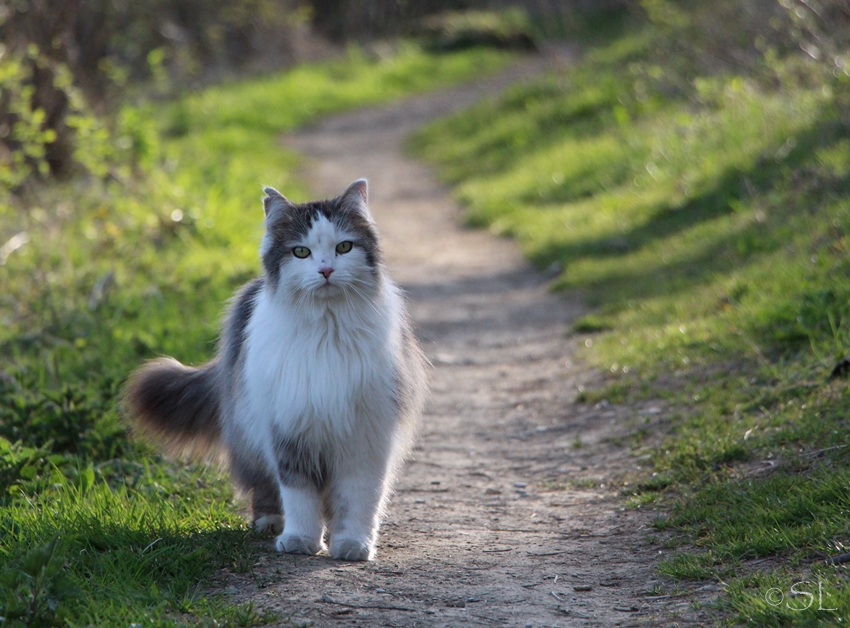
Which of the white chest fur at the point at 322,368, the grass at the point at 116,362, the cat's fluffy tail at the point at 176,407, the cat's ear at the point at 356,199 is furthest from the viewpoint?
the cat's fluffy tail at the point at 176,407

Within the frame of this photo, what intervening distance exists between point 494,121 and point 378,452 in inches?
445

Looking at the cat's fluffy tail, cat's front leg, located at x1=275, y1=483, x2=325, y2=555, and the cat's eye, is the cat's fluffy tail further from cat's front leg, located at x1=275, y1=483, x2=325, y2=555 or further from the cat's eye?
the cat's eye

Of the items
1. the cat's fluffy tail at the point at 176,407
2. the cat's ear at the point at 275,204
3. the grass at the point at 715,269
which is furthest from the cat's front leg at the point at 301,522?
the grass at the point at 715,269

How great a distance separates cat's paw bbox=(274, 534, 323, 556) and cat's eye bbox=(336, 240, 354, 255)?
1057 mm

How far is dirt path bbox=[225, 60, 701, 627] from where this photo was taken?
295cm

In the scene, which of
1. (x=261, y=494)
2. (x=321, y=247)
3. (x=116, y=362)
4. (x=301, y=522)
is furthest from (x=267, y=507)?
(x=116, y=362)

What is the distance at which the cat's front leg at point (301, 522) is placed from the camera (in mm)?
3385

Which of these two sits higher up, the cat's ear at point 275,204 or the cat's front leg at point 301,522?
the cat's ear at point 275,204

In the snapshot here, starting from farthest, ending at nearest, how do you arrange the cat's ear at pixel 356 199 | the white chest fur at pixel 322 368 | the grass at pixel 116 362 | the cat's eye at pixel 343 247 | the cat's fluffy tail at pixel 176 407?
the cat's fluffy tail at pixel 176 407 < the cat's ear at pixel 356 199 < the cat's eye at pixel 343 247 < the white chest fur at pixel 322 368 < the grass at pixel 116 362

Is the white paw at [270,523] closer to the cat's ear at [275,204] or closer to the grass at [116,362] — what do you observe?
the grass at [116,362]

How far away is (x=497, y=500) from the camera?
426cm

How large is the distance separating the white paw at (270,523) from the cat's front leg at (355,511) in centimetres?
27

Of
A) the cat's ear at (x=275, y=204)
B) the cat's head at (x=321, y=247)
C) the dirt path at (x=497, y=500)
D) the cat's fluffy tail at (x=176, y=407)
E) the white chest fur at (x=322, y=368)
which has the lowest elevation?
the dirt path at (x=497, y=500)

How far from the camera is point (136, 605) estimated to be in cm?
277
